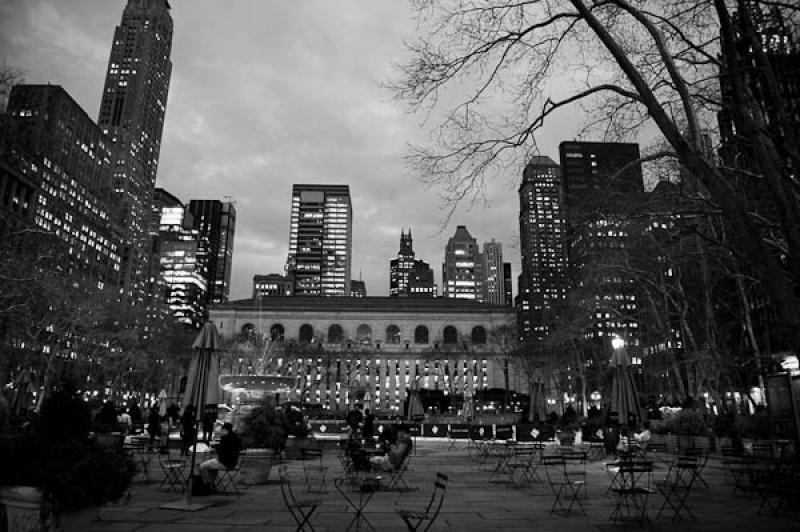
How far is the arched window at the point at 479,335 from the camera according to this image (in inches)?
3166

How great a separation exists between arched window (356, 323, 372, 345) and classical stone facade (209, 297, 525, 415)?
16 centimetres

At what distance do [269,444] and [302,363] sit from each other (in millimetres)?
64433

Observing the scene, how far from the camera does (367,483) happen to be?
31.6ft

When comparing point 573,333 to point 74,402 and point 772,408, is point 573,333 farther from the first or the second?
point 74,402

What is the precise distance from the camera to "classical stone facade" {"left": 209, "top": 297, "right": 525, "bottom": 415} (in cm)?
7881

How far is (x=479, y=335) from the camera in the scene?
81250 millimetres

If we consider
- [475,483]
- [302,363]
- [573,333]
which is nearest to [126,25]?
[302,363]

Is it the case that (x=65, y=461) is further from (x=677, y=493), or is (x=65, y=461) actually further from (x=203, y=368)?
(x=677, y=493)

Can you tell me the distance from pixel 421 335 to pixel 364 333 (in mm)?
9010

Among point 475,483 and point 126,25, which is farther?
point 126,25

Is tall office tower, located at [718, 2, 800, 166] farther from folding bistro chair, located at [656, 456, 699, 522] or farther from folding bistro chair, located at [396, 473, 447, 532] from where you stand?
folding bistro chair, located at [396, 473, 447, 532]

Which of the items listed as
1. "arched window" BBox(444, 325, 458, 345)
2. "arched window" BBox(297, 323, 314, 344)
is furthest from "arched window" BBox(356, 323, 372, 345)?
"arched window" BBox(444, 325, 458, 345)

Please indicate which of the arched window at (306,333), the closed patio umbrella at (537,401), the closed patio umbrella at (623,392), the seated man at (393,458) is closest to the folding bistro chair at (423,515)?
the seated man at (393,458)

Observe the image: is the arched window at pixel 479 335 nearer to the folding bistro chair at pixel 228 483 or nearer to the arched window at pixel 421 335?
the arched window at pixel 421 335
